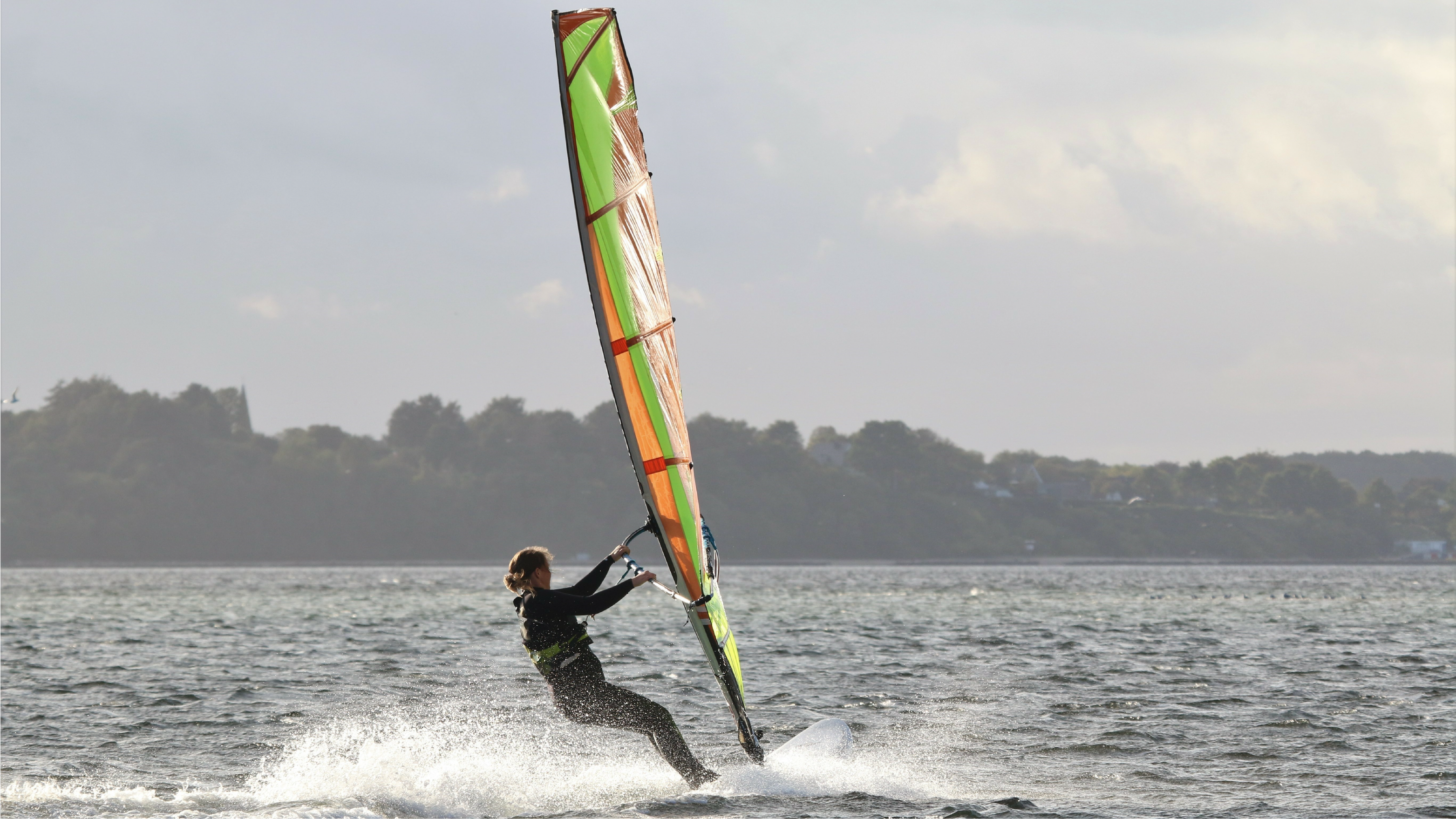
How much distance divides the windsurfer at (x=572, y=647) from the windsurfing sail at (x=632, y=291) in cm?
50

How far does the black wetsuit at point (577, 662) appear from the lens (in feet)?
28.1

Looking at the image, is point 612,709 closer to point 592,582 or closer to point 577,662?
point 577,662

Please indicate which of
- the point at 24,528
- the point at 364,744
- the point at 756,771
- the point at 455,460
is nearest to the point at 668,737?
the point at 756,771

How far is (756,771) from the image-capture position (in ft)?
31.7

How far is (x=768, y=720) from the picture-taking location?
13391mm

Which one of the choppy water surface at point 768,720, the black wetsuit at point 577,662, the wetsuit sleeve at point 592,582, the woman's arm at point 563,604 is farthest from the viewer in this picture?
the choppy water surface at point 768,720

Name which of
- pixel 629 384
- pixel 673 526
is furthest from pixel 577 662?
pixel 629 384

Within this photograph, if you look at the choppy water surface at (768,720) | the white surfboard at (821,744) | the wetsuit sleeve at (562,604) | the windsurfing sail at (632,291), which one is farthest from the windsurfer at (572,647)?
the white surfboard at (821,744)

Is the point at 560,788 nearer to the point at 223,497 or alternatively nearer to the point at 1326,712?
the point at 1326,712

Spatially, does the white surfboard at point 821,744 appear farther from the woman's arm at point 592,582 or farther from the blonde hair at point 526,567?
the blonde hair at point 526,567

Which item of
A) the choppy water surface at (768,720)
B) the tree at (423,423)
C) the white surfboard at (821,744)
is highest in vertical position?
the tree at (423,423)

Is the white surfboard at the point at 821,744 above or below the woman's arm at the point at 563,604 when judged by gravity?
below

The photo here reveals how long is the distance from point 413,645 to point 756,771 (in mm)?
15971

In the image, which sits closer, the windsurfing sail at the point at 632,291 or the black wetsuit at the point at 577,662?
the windsurfing sail at the point at 632,291
